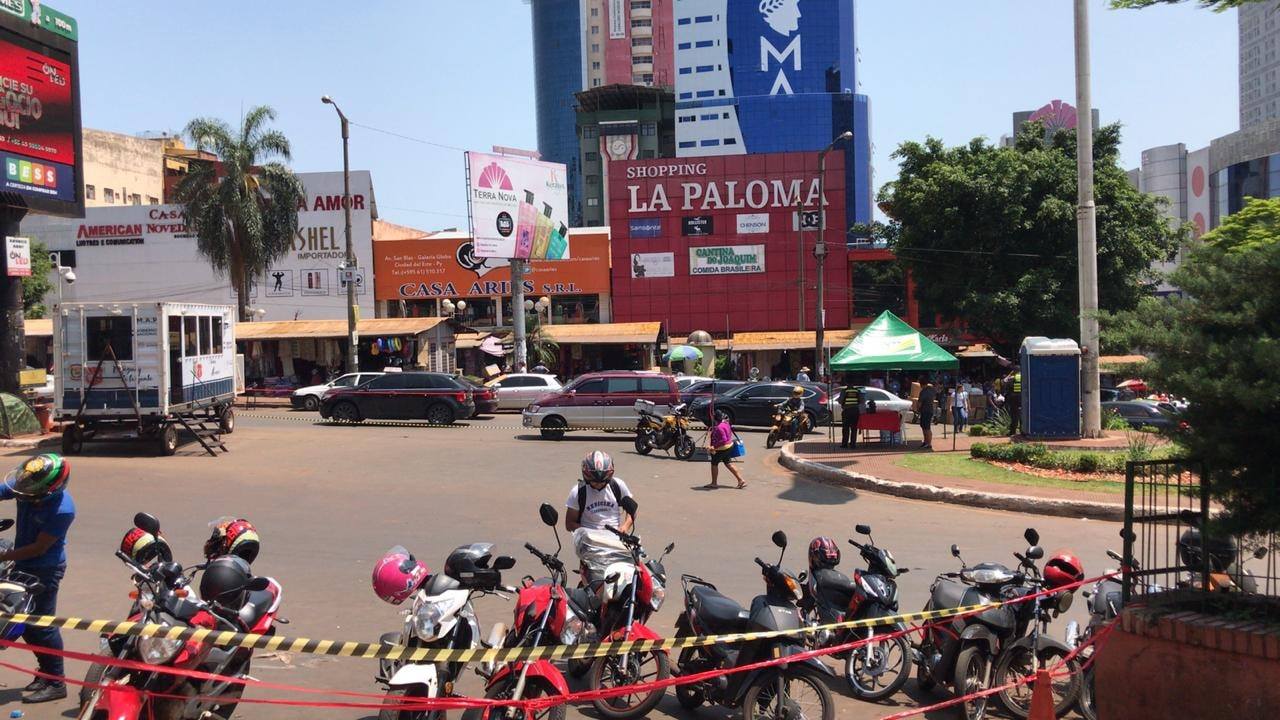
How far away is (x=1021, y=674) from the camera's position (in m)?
6.29

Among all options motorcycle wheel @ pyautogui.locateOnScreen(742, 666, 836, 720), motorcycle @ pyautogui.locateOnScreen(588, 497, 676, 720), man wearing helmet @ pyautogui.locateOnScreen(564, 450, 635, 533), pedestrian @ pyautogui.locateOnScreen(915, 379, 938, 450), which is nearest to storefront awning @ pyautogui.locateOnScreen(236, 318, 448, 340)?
pedestrian @ pyautogui.locateOnScreen(915, 379, 938, 450)

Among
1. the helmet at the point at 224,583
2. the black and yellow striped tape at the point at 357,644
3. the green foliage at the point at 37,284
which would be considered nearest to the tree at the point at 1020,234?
the black and yellow striped tape at the point at 357,644

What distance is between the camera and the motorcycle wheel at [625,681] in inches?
239

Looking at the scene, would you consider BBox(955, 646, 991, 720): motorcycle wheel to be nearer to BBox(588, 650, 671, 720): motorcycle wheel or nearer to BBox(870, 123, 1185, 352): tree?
BBox(588, 650, 671, 720): motorcycle wheel

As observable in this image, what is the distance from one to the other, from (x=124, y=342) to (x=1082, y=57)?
746 inches

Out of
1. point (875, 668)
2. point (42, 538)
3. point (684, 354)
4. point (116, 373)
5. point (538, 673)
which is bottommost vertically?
point (875, 668)

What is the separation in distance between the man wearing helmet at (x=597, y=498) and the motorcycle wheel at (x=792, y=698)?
256 centimetres

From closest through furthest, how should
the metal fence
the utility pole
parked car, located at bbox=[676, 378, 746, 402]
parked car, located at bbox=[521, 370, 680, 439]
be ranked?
the metal fence < the utility pole < parked car, located at bbox=[521, 370, 680, 439] < parked car, located at bbox=[676, 378, 746, 402]

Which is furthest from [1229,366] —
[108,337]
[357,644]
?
[108,337]

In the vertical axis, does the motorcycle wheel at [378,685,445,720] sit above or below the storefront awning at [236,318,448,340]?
below

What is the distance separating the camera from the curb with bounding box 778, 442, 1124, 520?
43.3 feet

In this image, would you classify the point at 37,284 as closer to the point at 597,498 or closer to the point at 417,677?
the point at 597,498

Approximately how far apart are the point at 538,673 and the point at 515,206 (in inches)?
1328

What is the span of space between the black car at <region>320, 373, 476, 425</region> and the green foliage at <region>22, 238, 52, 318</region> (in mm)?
28412
